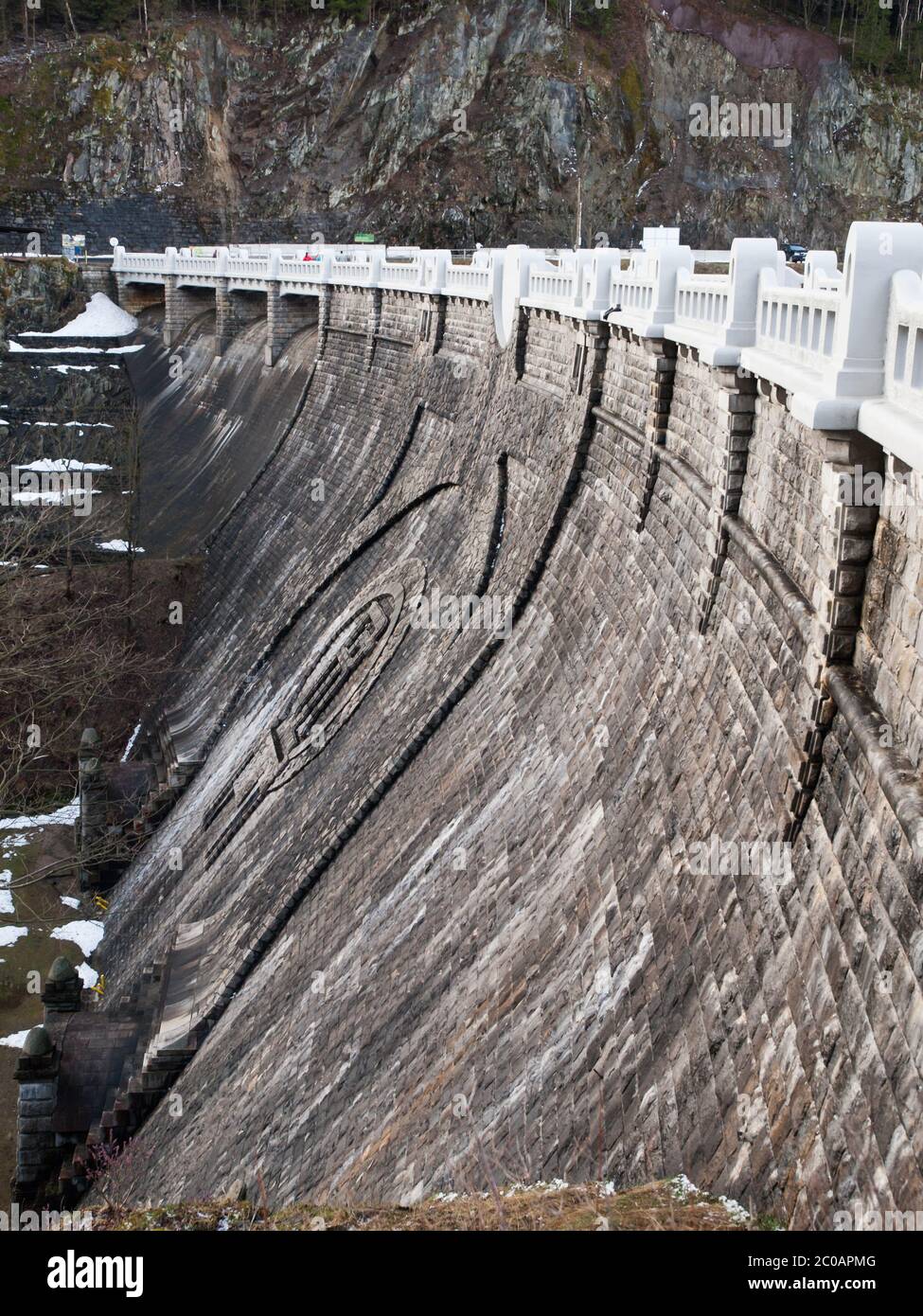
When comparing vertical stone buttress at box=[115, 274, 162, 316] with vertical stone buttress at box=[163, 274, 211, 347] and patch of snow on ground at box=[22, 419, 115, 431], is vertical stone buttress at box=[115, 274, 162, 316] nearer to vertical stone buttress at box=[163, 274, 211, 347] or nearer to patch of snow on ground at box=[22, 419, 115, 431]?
vertical stone buttress at box=[163, 274, 211, 347]

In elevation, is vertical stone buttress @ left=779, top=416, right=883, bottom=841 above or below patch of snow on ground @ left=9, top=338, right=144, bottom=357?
above

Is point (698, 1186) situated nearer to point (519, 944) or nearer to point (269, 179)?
point (519, 944)

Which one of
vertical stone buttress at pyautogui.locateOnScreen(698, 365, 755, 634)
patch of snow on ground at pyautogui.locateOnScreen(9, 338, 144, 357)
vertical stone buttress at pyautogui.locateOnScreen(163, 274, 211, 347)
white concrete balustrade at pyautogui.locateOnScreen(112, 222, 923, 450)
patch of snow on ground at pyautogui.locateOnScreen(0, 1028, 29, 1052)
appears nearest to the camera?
white concrete balustrade at pyautogui.locateOnScreen(112, 222, 923, 450)

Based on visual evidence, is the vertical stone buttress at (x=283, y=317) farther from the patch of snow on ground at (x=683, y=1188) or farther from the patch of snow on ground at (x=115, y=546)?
the patch of snow on ground at (x=683, y=1188)

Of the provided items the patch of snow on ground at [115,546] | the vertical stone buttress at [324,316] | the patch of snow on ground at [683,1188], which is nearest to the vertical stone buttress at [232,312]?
the patch of snow on ground at [115,546]

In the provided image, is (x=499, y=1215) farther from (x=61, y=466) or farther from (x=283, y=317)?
Answer: (x=61, y=466)

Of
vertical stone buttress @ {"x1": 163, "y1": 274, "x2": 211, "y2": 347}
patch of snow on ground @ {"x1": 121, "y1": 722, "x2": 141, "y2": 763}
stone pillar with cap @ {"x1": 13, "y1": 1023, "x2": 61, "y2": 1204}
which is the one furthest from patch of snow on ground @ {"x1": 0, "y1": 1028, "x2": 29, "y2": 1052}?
vertical stone buttress @ {"x1": 163, "y1": 274, "x2": 211, "y2": 347}
